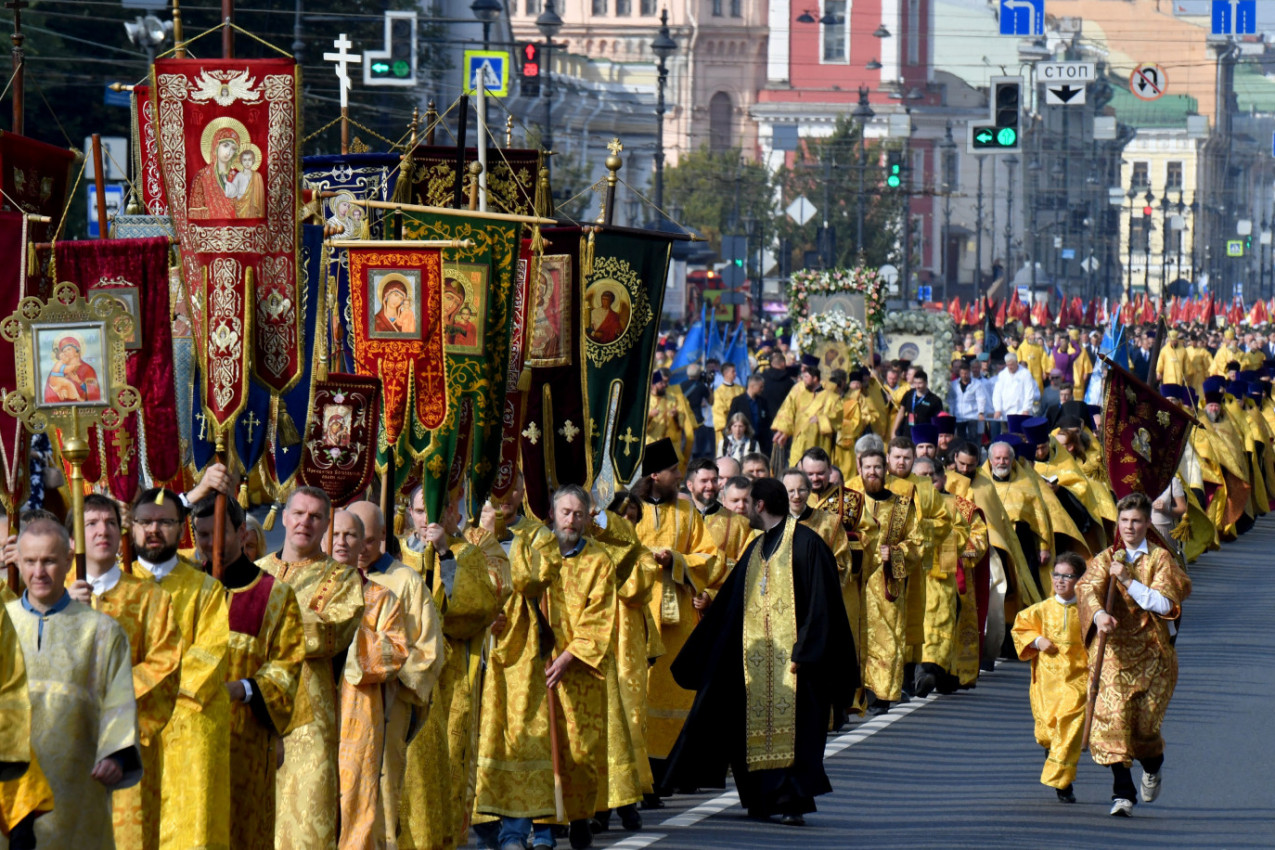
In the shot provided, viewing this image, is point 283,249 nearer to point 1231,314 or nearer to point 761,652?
point 761,652

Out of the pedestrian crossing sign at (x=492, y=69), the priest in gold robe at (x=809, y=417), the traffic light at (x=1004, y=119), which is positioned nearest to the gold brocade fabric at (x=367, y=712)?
the priest in gold robe at (x=809, y=417)

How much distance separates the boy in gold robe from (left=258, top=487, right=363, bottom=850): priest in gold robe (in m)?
3.99

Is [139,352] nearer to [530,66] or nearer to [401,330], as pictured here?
[401,330]

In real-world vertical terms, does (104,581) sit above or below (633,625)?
above

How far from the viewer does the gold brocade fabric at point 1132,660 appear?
1135 centimetres

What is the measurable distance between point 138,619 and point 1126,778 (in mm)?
5235

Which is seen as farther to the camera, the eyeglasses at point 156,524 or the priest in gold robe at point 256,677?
the priest in gold robe at point 256,677

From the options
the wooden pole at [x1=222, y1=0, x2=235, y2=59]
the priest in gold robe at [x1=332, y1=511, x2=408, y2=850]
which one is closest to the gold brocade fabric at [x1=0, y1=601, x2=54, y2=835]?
the priest in gold robe at [x1=332, y1=511, x2=408, y2=850]

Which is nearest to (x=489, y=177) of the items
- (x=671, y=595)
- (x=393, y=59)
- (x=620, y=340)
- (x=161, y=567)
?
(x=620, y=340)

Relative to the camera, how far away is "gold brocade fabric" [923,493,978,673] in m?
15.8

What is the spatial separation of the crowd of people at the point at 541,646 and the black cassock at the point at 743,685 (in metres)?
0.01

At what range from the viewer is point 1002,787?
12.2 metres

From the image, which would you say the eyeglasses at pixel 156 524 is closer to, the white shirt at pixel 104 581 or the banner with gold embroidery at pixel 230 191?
the white shirt at pixel 104 581

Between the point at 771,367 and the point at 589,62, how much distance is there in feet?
228
